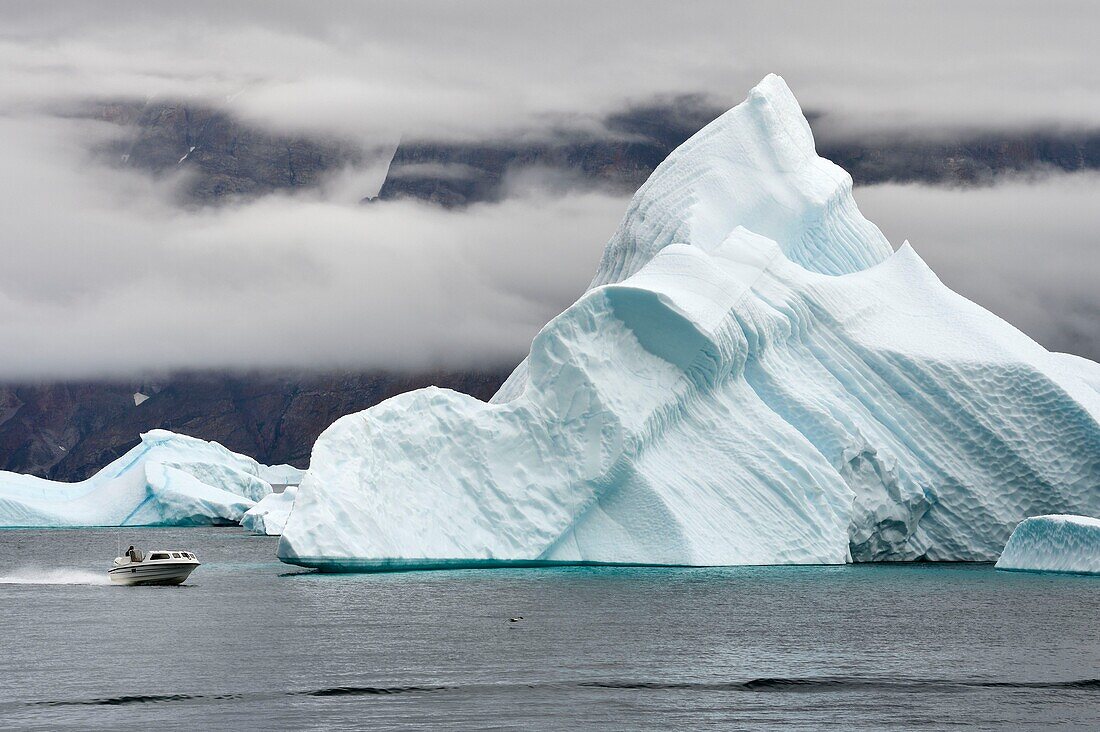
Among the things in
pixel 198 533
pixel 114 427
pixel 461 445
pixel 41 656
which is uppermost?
pixel 41 656

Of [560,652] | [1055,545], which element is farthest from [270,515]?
[560,652]

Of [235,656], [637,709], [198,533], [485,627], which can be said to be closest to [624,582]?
[485,627]

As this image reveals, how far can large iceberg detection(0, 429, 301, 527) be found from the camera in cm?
6384

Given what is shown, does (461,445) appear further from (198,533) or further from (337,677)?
(198,533)

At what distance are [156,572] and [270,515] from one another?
83.9 feet

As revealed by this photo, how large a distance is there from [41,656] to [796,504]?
1794 cm

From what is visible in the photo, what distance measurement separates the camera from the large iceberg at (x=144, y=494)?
63844mm

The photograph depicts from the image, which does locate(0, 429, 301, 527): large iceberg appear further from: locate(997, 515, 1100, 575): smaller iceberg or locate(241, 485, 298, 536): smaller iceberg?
locate(997, 515, 1100, 575): smaller iceberg

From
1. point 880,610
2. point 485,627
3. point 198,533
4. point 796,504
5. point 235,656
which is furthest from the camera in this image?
point 198,533

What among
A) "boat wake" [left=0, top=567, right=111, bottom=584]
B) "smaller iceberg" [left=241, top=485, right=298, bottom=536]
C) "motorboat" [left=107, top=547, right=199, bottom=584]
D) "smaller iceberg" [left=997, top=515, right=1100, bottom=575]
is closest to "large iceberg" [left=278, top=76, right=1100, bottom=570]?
"smaller iceberg" [left=997, top=515, right=1100, bottom=575]

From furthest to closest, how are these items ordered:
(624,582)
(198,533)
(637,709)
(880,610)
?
(198,533)
(624,582)
(880,610)
(637,709)

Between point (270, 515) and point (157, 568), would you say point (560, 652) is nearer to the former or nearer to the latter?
point (157, 568)

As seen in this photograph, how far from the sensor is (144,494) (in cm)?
6372

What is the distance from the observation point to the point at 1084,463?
36.5m
